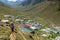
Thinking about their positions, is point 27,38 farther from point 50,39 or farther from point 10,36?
point 50,39

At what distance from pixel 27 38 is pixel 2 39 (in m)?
11.3

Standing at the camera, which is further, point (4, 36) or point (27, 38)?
point (27, 38)

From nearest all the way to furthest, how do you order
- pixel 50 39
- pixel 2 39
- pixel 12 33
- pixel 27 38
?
pixel 2 39
pixel 12 33
pixel 27 38
pixel 50 39

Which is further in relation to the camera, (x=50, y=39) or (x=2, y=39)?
(x=50, y=39)

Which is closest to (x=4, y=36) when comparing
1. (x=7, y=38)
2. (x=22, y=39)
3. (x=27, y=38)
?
(x=7, y=38)

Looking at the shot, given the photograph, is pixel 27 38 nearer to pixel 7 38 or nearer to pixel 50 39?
pixel 7 38


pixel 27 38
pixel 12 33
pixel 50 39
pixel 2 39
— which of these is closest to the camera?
pixel 2 39

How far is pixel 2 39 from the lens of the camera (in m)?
49.3

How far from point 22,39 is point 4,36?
5.40 metres

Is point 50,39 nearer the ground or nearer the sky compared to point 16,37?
nearer the ground

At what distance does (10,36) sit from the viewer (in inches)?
2035

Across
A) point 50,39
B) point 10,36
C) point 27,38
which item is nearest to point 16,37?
point 10,36

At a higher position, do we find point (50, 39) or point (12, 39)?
point (12, 39)

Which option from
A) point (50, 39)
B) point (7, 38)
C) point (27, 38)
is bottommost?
point (50, 39)
